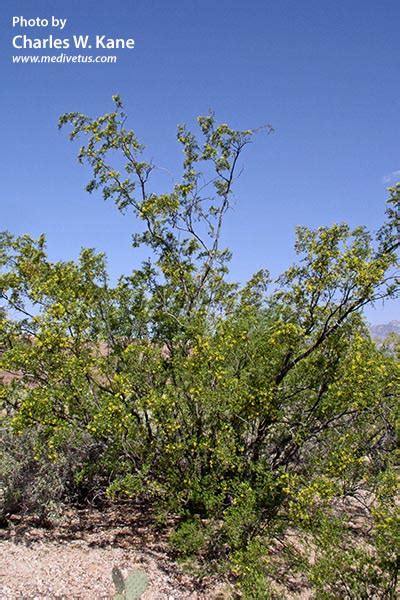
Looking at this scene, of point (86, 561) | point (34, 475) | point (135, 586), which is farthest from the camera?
point (34, 475)

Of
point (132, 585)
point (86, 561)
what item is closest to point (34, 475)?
point (86, 561)

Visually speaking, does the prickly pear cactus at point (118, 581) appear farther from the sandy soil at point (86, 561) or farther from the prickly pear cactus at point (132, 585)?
the sandy soil at point (86, 561)

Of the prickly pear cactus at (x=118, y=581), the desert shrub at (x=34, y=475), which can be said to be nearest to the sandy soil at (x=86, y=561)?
the desert shrub at (x=34, y=475)

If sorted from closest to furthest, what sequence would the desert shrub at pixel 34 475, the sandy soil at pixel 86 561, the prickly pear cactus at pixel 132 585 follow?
1. the prickly pear cactus at pixel 132 585
2. the sandy soil at pixel 86 561
3. the desert shrub at pixel 34 475

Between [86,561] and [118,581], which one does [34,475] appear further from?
[118,581]

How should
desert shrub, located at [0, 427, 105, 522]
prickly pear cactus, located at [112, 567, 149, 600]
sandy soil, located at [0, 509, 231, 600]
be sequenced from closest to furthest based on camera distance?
1. prickly pear cactus, located at [112, 567, 149, 600]
2. sandy soil, located at [0, 509, 231, 600]
3. desert shrub, located at [0, 427, 105, 522]

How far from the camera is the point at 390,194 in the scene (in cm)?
841

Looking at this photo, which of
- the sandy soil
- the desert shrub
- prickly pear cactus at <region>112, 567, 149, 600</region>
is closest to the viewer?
prickly pear cactus at <region>112, 567, 149, 600</region>

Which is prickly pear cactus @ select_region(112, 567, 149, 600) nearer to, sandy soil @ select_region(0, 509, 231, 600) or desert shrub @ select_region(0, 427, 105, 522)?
sandy soil @ select_region(0, 509, 231, 600)

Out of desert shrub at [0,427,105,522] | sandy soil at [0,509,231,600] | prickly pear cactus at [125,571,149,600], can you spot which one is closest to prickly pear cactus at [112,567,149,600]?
prickly pear cactus at [125,571,149,600]

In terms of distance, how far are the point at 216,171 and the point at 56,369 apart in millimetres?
6036

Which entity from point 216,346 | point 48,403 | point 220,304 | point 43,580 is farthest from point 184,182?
point 43,580

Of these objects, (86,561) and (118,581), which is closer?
(118,581)

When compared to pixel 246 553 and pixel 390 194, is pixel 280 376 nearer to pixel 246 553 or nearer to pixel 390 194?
pixel 246 553
